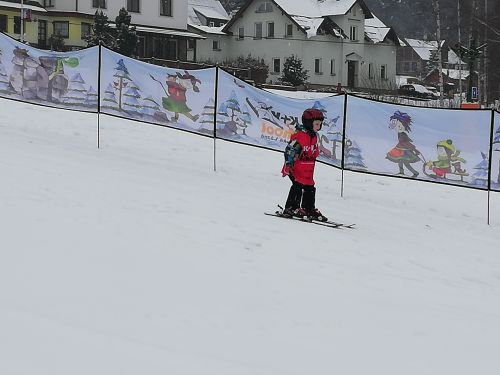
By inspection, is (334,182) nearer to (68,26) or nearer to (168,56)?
(68,26)

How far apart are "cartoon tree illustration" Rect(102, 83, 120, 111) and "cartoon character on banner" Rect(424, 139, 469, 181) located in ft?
20.1

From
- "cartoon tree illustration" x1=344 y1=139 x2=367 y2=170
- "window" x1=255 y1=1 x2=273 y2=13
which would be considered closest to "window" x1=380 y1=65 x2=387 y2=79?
"window" x1=255 y1=1 x2=273 y2=13

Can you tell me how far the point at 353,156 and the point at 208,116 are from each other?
9.47 ft

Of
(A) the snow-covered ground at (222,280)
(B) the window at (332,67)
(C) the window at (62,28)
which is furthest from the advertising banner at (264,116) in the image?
(B) the window at (332,67)

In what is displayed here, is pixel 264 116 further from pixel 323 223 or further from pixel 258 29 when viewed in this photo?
pixel 258 29

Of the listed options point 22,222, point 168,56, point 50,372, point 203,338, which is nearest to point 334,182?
point 22,222

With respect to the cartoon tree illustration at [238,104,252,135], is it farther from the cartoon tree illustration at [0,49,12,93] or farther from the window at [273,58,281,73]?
the window at [273,58,281,73]

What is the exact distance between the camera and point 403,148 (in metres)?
11.7

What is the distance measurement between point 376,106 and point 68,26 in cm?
4232

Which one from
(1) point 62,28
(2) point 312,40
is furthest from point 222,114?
(2) point 312,40

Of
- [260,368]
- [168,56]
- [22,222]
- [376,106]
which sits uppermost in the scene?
[168,56]

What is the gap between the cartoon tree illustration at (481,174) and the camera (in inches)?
434

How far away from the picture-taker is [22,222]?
7340 mm

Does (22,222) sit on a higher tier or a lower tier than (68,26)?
lower
